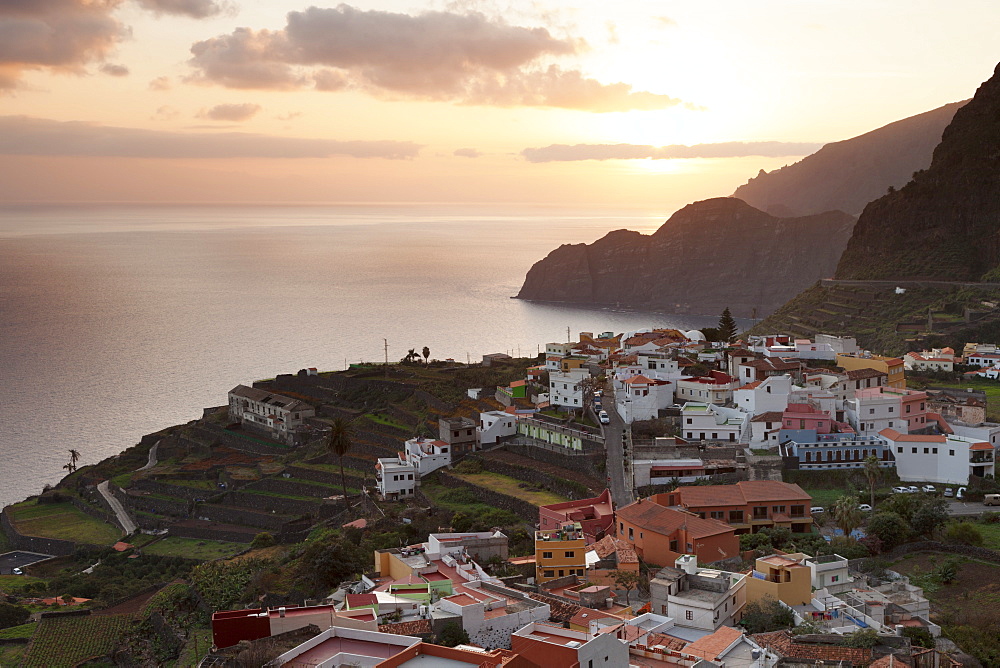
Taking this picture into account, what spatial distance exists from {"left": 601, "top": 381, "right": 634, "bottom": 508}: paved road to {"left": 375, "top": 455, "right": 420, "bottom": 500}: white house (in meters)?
5.29

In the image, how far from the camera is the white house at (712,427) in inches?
1010

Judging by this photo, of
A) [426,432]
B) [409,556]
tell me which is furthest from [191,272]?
[409,556]

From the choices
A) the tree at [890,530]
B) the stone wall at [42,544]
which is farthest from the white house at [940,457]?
the stone wall at [42,544]

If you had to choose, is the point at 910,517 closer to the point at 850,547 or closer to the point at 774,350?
the point at 850,547

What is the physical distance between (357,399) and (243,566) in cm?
1549

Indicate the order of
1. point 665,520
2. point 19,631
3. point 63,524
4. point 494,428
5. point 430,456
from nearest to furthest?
point 665,520 → point 19,631 → point 430,456 → point 494,428 → point 63,524

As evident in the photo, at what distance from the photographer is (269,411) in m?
38.9

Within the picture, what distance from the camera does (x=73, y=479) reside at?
38312 mm

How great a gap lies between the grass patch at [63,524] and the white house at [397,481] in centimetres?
1001

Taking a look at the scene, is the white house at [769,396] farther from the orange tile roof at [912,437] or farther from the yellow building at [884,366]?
the yellow building at [884,366]

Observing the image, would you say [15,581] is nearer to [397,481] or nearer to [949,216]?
[397,481]

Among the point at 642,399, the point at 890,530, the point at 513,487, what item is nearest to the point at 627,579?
the point at 890,530

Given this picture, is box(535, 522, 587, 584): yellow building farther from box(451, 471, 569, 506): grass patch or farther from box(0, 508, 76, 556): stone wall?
box(0, 508, 76, 556): stone wall

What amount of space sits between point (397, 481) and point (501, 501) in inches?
162
